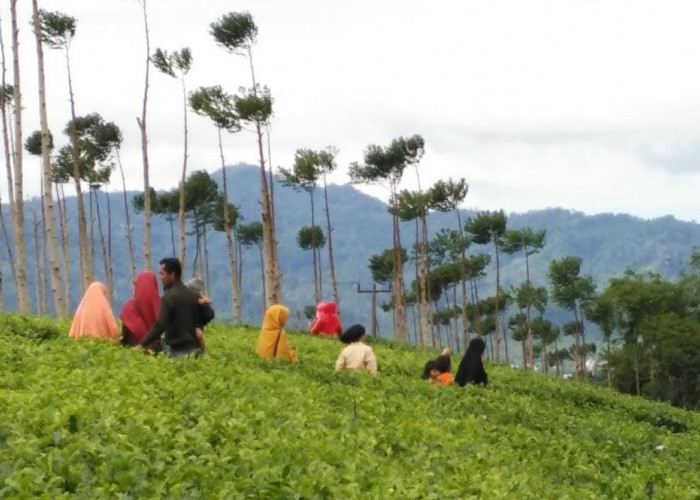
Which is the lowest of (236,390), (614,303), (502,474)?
(614,303)

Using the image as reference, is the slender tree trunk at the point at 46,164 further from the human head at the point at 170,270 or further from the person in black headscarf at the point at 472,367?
the human head at the point at 170,270

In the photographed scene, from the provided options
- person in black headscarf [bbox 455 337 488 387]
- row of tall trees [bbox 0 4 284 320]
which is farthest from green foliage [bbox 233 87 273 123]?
person in black headscarf [bbox 455 337 488 387]

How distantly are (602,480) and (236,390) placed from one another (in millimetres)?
4312

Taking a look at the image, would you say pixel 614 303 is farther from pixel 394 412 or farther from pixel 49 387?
pixel 49 387

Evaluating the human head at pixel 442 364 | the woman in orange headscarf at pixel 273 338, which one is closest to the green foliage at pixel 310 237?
the human head at pixel 442 364

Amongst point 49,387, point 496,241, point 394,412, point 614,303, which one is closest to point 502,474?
point 394,412

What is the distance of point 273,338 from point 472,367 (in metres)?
4.56

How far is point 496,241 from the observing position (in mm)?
62844

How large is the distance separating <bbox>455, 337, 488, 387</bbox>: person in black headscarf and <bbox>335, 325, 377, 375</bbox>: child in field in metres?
2.77

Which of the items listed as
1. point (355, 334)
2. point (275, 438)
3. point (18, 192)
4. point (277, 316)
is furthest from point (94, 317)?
point (18, 192)

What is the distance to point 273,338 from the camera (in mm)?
17234

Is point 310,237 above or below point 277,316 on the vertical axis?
above

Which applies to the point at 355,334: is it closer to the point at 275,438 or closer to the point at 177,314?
the point at 177,314

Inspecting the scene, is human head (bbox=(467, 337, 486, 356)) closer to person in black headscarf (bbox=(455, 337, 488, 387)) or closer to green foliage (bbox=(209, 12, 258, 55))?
person in black headscarf (bbox=(455, 337, 488, 387))
